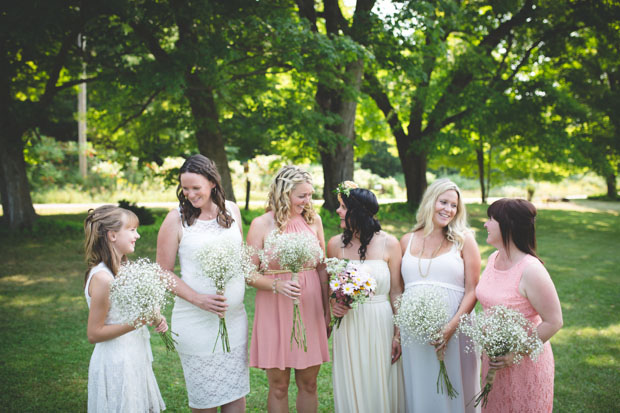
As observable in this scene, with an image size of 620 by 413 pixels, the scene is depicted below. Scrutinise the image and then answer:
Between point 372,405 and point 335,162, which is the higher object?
point 335,162

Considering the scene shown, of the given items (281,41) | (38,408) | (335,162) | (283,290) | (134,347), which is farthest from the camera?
(335,162)

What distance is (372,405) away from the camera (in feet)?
12.1

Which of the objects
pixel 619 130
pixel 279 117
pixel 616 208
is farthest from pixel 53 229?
pixel 616 208

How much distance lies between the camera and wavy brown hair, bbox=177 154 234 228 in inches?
138

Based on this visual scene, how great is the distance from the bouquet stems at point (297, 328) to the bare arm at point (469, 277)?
4.09 ft

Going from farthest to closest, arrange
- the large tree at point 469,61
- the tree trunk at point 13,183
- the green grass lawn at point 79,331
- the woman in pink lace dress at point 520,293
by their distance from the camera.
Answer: the large tree at point 469,61
the tree trunk at point 13,183
the green grass lawn at point 79,331
the woman in pink lace dress at point 520,293

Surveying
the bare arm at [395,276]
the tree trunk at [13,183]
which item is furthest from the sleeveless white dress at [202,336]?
the tree trunk at [13,183]

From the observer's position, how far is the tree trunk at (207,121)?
39.3ft

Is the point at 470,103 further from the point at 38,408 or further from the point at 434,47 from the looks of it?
the point at 38,408

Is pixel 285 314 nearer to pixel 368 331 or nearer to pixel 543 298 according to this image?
pixel 368 331

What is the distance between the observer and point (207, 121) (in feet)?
42.2

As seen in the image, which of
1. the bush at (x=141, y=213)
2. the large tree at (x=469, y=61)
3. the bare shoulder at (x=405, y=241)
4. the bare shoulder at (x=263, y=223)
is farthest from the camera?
the large tree at (x=469, y=61)

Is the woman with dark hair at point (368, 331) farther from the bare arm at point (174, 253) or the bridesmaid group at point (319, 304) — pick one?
the bare arm at point (174, 253)

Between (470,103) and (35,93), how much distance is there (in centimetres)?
1801
